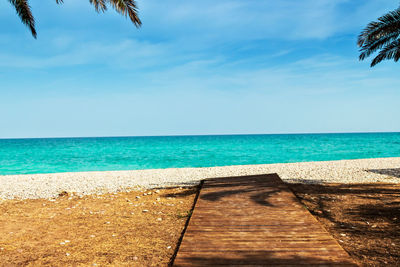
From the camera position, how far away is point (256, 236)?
4.90 metres

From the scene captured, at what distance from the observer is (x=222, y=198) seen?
8016mm

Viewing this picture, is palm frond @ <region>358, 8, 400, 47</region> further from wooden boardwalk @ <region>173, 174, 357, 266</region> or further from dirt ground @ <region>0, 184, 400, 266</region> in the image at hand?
wooden boardwalk @ <region>173, 174, 357, 266</region>

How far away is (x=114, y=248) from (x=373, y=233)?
16.4 ft

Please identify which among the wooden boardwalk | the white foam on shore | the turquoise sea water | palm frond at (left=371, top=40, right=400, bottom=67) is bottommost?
the turquoise sea water

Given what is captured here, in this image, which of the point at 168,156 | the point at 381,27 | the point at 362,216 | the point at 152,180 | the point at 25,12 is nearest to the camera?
the point at 362,216

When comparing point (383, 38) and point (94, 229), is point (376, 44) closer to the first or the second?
point (383, 38)

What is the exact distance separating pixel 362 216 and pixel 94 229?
6.25 meters

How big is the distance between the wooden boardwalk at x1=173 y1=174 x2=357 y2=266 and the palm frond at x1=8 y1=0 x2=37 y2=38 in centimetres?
855

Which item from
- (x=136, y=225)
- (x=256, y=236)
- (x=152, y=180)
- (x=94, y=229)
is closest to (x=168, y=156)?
(x=152, y=180)

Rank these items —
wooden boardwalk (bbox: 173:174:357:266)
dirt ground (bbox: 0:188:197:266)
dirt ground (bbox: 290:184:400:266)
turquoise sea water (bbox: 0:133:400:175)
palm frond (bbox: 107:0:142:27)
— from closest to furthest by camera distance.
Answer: wooden boardwalk (bbox: 173:174:357:266)
dirt ground (bbox: 290:184:400:266)
dirt ground (bbox: 0:188:197:266)
palm frond (bbox: 107:0:142:27)
turquoise sea water (bbox: 0:133:400:175)

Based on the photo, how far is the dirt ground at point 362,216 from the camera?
461cm

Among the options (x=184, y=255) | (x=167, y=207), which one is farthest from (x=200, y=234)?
(x=167, y=207)

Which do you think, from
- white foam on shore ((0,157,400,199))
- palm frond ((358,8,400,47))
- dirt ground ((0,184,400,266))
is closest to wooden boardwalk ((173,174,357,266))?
dirt ground ((0,184,400,266))

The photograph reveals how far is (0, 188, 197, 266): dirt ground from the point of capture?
4.71 meters
